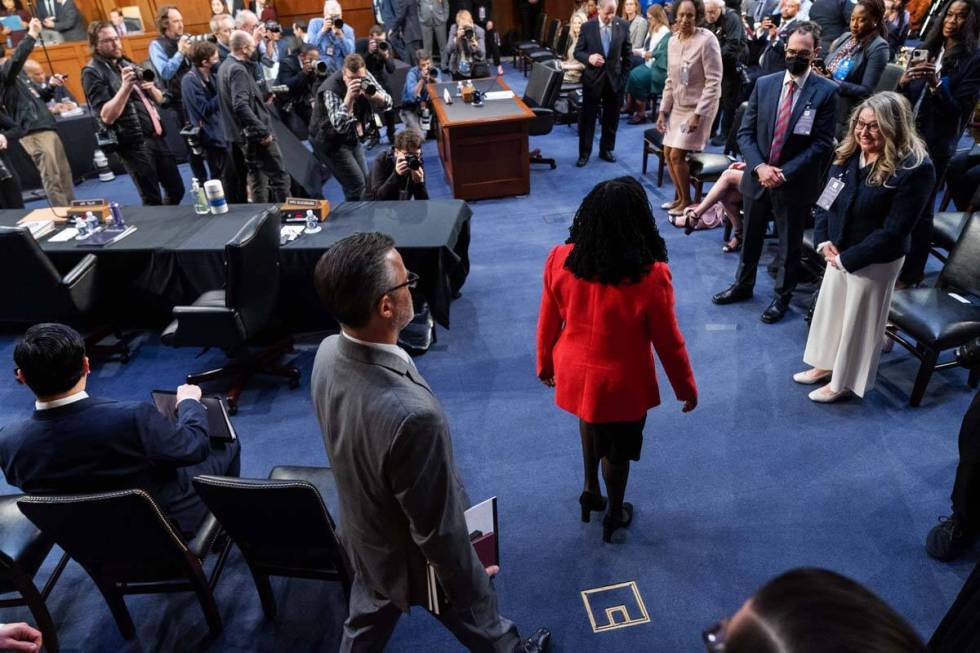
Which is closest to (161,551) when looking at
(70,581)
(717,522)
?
(70,581)

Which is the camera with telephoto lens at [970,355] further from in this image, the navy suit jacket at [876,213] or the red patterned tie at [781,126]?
the red patterned tie at [781,126]

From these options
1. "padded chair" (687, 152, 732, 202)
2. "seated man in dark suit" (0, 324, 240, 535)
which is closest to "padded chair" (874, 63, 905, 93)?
"padded chair" (687, 152, 732, 202)

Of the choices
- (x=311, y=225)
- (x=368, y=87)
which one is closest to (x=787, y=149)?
(x=311, y=225)

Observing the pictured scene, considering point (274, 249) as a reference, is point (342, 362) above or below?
above

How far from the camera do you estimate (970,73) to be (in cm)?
412

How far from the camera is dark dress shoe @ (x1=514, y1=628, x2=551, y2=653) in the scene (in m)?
2.13

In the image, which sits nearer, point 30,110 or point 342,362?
point 342,362

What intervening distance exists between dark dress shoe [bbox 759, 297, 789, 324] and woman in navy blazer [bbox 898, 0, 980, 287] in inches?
29.7

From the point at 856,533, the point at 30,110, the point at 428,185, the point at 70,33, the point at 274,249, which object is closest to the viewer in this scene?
the point at 856,533

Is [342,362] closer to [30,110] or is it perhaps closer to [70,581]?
[70,581]

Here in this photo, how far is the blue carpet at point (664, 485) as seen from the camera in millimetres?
2324

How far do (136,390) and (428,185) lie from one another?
12.3ft

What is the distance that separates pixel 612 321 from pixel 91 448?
1.60 metres

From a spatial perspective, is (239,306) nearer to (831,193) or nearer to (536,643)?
(536,643)
